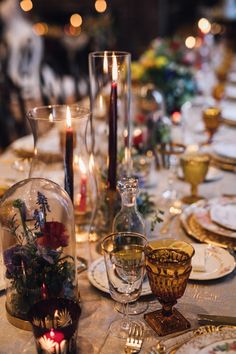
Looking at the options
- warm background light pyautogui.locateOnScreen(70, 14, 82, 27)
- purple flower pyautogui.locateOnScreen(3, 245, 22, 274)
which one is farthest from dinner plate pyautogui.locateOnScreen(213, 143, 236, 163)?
warm background light pyautogui.locateOnScreen(70, 14, 82, 27)

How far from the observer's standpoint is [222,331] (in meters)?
0.91

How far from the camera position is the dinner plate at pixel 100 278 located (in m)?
1.08

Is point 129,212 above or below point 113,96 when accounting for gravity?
below

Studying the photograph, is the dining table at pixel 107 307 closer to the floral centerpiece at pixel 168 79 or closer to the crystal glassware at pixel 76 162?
the crystal glassware at pixel 76 162

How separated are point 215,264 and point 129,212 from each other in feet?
0.72

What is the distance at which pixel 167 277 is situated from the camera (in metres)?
0.91

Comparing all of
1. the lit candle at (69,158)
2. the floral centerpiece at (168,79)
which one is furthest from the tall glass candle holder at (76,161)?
the floral centerpiece at (168,79)

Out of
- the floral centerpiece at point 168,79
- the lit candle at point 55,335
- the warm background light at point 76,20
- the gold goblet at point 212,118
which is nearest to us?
the lit candle at point 55,335

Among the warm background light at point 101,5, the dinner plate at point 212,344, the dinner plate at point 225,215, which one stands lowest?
the dinner plate at point 225,215

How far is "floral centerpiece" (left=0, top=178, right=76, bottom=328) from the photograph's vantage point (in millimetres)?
979

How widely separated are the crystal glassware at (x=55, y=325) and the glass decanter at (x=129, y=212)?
29cm

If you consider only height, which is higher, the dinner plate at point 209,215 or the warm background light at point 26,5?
the warm background light at point 26,5

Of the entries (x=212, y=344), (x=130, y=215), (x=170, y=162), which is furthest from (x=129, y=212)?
(x=170, y=162)

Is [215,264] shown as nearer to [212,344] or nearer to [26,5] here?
[212,344]
